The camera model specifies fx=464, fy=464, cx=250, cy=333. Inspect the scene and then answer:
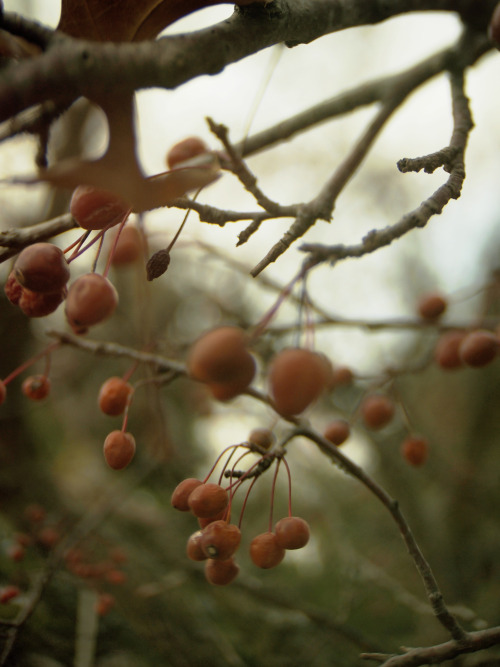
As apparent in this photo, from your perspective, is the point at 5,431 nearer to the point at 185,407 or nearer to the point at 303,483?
the point at 185,407

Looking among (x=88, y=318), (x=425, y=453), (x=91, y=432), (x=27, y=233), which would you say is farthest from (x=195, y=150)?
(x=91, y=432)

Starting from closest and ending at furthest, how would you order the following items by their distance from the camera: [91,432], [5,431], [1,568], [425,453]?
[425,453]
[1,568]
[5,431]
[91,432]

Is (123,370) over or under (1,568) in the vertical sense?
over

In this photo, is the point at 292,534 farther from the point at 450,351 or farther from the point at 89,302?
the point at 450,351

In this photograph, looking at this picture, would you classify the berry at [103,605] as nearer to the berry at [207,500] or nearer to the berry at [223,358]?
the berry at [207,500]

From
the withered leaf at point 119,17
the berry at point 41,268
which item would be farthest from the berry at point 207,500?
the withered leaf at point 119,17

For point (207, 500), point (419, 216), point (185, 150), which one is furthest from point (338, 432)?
point (185, 150)
